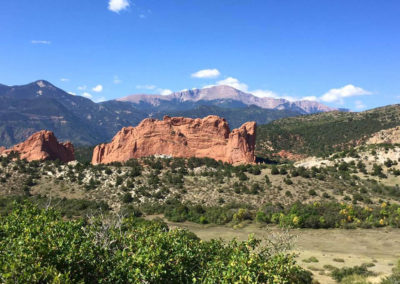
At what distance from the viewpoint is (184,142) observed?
77.0 meters

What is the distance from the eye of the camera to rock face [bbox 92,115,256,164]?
7456 centimetres

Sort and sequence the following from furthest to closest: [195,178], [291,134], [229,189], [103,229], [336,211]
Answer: [291,134]
[195,178]
[229,189]
[336,211]
[103,229]

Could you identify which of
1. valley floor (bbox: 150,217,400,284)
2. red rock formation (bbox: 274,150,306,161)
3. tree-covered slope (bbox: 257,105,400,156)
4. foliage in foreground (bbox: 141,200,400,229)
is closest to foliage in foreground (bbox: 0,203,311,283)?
valley floor (bbox: 150,217,400,284)

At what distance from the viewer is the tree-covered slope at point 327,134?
114 metres

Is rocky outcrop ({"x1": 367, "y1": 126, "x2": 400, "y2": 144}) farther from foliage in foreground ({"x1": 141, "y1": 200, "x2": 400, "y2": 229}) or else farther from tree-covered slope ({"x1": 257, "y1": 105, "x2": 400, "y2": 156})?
foliage in foreground ({"x1": 141, "y1": 200, "x2": 400, "y2": 229})

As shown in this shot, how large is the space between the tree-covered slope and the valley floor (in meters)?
69.7

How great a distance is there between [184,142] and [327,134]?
248 feet

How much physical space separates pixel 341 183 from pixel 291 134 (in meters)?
73.7

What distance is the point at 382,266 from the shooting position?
2336 centimetres

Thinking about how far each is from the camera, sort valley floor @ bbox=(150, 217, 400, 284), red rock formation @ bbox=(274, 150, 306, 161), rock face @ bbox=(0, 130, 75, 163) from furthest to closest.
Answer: red rock formation @ bbox=(274, 150, 306, 161) < rock face @ bbox=(0, 130, 75, 163) < valley floor @ bbox=(150, 217, 400, 284)

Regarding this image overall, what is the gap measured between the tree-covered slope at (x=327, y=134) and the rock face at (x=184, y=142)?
33.5 metres

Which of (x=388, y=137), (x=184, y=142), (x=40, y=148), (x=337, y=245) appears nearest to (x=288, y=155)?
(x=388, y=137)

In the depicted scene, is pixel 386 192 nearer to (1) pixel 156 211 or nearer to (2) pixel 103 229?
(1) pixel 156 211

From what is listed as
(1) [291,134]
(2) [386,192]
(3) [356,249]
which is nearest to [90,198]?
(3) [356,249]
